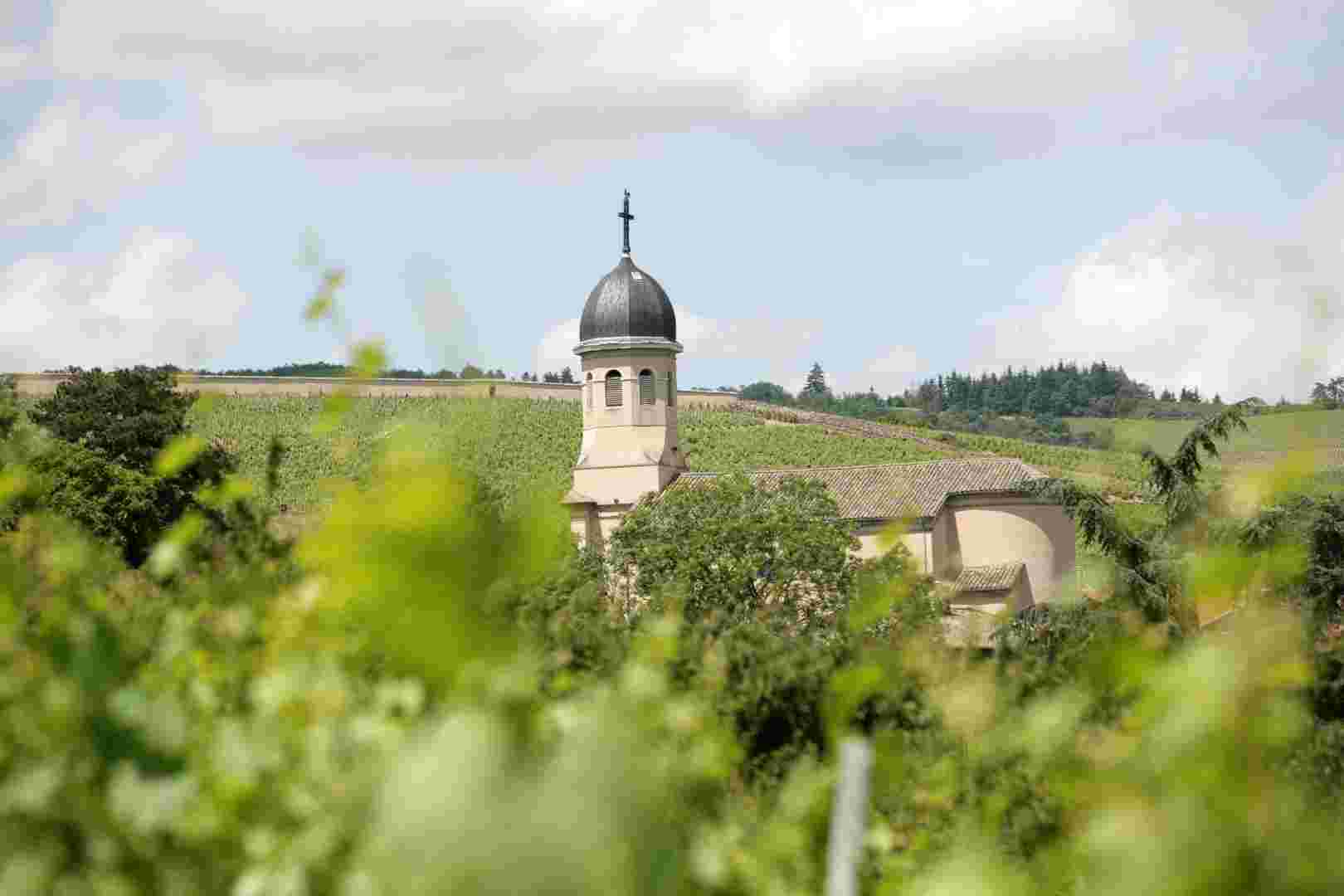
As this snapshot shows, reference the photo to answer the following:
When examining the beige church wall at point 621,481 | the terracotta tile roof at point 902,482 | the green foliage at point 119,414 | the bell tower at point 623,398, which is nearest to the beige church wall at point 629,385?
the bell tower at point 623,398

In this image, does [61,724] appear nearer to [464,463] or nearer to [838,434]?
[464,463]

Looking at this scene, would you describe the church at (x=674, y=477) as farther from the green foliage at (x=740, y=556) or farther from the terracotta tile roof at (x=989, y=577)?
the green foliage at (x=740, y=556)

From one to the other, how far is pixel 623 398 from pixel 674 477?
3.01 metres

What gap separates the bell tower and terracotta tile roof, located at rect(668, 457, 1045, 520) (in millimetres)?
1558

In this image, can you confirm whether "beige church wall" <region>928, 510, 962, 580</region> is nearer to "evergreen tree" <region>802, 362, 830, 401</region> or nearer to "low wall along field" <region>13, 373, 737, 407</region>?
"low wall along field" <region>13, 373, 737, 407</region>

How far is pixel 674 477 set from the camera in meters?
46.9

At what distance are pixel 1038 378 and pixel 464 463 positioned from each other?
536 ft

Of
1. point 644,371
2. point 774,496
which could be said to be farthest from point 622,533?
point 644,371

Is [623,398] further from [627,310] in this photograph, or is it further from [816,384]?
[816,384]

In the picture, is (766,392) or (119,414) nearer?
(119,414)

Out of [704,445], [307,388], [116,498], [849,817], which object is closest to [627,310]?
[116,498]

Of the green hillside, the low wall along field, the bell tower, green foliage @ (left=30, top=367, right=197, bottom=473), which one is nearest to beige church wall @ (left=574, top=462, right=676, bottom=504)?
the bell tower

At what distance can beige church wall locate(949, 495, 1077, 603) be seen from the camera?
4444 centimetres

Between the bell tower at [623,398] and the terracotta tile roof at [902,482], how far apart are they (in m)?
1.56
